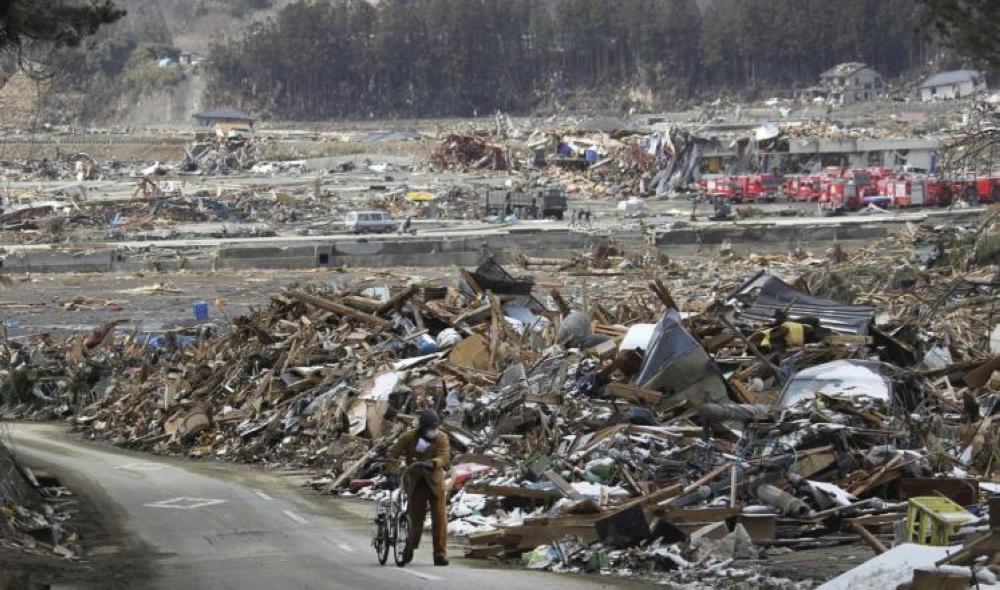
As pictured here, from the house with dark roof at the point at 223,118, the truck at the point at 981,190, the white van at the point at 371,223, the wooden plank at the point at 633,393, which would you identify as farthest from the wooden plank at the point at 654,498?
the house with dark roof at the point at 223,118

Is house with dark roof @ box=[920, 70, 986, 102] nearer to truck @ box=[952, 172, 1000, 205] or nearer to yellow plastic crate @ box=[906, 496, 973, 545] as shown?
truck @ box=[952, 172, 1000, 205]

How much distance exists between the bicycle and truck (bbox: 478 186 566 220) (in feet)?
200

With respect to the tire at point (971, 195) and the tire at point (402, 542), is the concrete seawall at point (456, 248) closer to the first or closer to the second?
the tire at point (971, 195)

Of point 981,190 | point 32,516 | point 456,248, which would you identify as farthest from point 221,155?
point 32,516

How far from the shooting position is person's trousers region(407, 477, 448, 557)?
→ 13.6 meters

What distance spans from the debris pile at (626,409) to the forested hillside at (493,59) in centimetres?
13386

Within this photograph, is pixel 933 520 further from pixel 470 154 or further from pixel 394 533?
pixel 470 154

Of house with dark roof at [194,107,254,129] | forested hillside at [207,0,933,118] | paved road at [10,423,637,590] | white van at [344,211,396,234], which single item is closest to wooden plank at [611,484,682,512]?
paved road at [10,423,637,590]

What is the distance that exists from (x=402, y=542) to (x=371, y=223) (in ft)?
186

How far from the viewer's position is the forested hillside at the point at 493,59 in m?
163

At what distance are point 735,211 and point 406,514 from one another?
59.3 meters

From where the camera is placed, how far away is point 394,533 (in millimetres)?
13742

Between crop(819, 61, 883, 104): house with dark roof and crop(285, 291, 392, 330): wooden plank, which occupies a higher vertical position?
crop(819, 61, 883, 104): house with dark roof

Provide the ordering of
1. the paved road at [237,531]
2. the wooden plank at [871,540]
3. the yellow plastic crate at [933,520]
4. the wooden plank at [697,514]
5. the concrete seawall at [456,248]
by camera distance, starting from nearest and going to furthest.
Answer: the yellow plastic crate at [933,520] → the wooden plank at [871,540] → the paved road at [237,531] → the wooden plank at [697,514] → the concrete seawall at [456,248]
